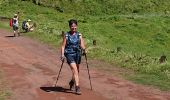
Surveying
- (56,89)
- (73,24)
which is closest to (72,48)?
(73,24)

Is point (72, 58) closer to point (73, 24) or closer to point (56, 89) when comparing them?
point (73, 24)

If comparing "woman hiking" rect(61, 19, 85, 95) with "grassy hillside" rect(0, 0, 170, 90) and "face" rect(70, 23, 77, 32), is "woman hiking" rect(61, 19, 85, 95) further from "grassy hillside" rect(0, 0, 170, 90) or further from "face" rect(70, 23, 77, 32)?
"grassy hillside" rect(0, 0, 170, 90)

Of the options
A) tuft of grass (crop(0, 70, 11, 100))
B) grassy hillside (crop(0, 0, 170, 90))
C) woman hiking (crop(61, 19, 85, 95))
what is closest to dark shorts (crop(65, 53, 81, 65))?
woman hiking (crop(61, 19, 85, 95))

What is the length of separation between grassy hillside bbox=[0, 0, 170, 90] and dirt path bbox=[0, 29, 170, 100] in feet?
3.87

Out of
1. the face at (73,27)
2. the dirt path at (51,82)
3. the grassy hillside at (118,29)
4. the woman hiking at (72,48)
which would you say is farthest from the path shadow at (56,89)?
the grassy hillside at (118,29)

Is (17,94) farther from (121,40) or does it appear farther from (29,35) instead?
(121,40)

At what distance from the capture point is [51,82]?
14578 mm

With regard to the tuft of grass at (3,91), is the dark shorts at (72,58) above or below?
above

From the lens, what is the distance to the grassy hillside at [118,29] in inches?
735

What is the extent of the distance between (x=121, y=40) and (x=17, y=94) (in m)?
26.3

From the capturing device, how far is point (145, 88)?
1405 centimetres

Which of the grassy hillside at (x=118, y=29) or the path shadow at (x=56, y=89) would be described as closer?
the path shadow at (x=56, y=89)

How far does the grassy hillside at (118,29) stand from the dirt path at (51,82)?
1.18 m

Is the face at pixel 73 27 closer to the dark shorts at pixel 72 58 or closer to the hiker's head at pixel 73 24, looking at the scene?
the hiker's head at pixel 73 24
